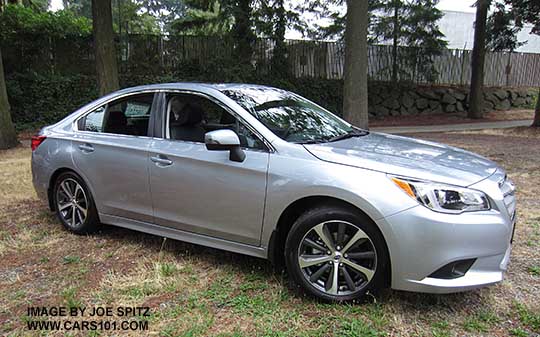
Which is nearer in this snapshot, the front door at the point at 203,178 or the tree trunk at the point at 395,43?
the front door at the point at 203,178

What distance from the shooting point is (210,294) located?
330 cm

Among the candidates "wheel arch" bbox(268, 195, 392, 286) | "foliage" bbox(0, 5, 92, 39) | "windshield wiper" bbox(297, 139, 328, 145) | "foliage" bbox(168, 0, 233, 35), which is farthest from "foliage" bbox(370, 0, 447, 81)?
"wheel arch" bbox(268, 195, 392, 286)

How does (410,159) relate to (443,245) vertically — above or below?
above

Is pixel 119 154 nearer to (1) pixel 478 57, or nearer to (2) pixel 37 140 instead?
(2) pixel 37 140

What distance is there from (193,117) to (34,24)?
12.9 metres

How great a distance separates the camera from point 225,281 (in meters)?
3.51

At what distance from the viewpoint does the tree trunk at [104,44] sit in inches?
414

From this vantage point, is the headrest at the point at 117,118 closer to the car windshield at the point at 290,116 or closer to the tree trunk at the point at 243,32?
the car windshield at the point at 290,116

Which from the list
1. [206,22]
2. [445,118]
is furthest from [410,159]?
[445,118]

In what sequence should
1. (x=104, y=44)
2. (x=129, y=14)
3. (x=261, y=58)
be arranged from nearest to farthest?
(x=104, y=44) < (x=261, y=58) < (x=129, y=14)

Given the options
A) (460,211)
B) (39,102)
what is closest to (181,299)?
(460,211)

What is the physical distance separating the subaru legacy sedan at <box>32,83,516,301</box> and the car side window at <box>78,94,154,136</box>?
14 millimetres

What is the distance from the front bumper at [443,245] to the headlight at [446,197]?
0.05 meters

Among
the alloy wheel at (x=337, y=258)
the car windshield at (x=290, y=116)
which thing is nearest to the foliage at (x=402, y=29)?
the car windshield at (x=290, y=116)
